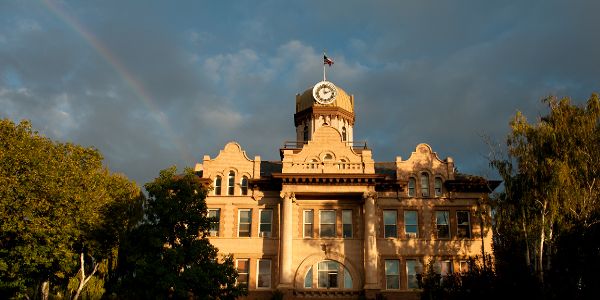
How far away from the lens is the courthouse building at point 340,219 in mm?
36969

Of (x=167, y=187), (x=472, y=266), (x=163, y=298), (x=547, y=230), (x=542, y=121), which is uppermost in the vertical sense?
(x=542, y=121)

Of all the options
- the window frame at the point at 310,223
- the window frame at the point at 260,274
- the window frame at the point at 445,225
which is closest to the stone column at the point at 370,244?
the window frame at the point at 310,223

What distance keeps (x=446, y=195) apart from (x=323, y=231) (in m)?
9.25

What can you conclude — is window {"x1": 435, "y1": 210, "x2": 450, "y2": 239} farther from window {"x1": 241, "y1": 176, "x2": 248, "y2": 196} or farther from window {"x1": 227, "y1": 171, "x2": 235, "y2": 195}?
window {"x1": 227, "y1": 171, "x2": 235, "y2": 195}

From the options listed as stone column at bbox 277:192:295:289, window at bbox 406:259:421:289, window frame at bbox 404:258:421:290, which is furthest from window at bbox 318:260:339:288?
window at bbox 406:259:421:289

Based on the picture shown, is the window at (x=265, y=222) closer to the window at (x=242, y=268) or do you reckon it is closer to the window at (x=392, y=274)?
the window at (x=242, y=268)

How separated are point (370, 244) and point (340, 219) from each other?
305 centimetres

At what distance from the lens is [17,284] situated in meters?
30.7

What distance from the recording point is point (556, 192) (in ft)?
98.0

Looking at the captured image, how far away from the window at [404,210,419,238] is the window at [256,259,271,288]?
9944 mm

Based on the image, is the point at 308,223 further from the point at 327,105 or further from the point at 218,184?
the point at 327,105

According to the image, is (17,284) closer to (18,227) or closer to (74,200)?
(18,227)

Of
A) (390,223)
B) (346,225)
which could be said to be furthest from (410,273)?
(346,225)

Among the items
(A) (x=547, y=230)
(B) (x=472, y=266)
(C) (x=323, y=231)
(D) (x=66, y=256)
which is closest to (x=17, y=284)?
(D) (x=66, y=256)
